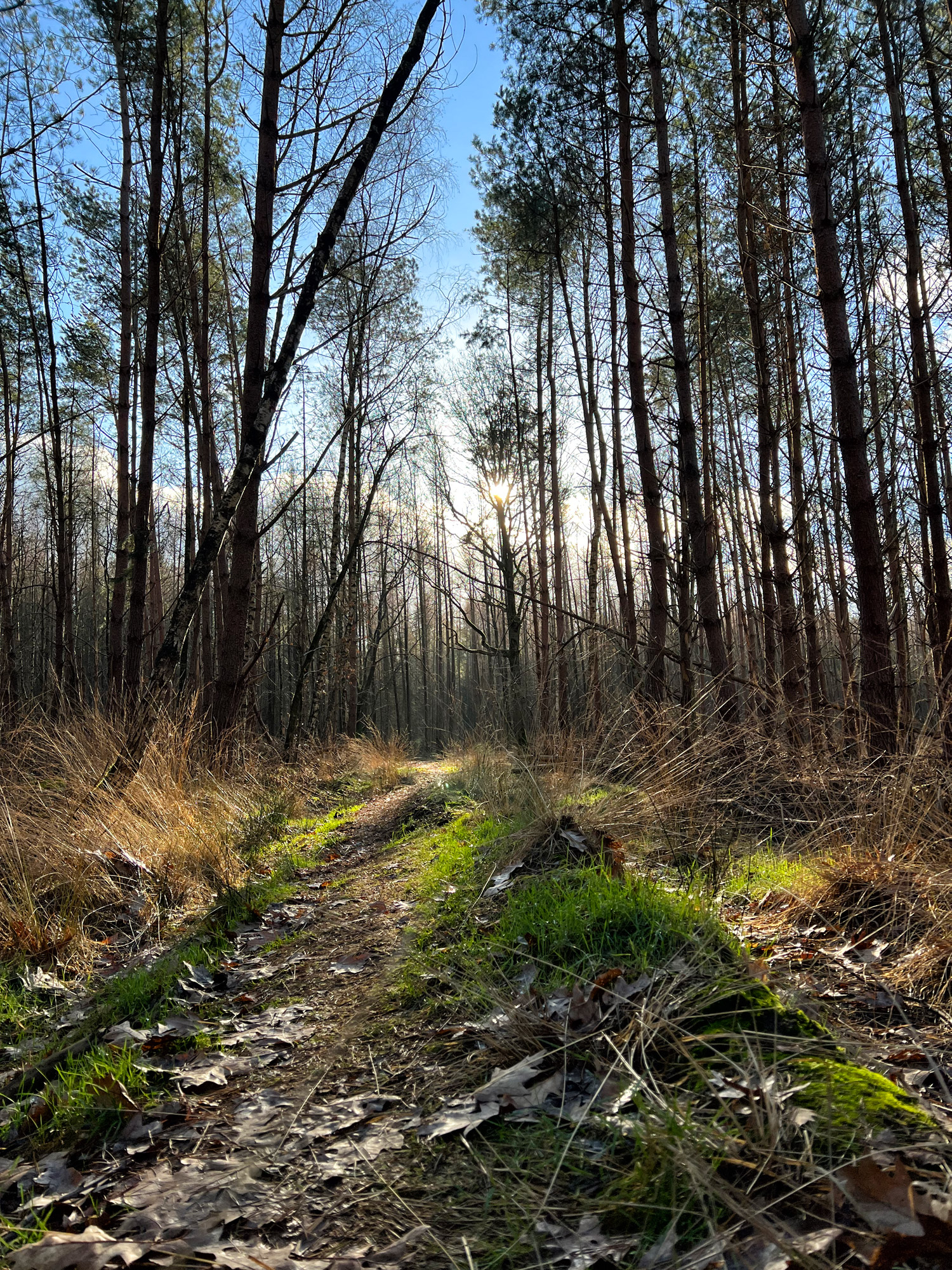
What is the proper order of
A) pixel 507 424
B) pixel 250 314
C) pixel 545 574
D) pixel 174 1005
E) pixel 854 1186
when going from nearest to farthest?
pixel 854 1186 < pixel 174 1005 < pixel 250 314 < pixel 507 424 < pixel 545 574

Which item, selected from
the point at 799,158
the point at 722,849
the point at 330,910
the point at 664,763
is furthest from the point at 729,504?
the point at 330,910

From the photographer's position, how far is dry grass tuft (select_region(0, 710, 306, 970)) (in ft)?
11.2

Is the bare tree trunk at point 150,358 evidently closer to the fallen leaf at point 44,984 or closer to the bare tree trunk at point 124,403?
the bare tree trunk at point 124,403

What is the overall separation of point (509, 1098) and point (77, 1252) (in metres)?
0.98

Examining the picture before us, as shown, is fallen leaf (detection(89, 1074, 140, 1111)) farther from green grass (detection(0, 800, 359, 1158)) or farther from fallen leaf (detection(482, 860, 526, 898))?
fallen leaf (detection(482, 860, 526, 898))

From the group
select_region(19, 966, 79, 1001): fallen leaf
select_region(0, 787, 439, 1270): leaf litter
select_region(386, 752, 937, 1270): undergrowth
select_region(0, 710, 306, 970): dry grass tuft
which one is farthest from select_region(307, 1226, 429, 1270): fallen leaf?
select_region(0, 710, 306, 970): dry grass tuft

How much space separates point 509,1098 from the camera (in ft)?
5.78

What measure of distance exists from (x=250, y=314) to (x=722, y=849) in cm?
685

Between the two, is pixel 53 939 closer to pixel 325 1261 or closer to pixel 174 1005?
pixel 174 1005

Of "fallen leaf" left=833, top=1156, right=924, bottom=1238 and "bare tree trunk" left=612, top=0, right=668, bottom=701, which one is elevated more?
"bare tree trunk" left=612, top=0, right=668, bottom=701

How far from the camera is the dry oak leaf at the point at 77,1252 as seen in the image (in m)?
1.32

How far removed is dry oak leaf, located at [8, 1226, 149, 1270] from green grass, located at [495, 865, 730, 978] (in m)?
1.27

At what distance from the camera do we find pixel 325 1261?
1.33 meters

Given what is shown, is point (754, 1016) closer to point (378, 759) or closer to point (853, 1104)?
point (853, 1104)
